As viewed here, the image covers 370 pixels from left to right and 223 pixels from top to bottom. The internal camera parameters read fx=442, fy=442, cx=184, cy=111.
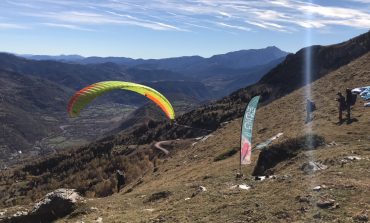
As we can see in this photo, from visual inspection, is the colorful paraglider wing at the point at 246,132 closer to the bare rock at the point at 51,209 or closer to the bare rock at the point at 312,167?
the bare rock at the point at 312,167

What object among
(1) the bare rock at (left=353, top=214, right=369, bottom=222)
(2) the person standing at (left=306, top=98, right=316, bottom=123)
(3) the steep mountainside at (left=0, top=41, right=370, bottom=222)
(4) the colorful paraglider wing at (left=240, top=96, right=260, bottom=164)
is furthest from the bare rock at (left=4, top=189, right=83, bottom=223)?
(2) the person standing at (left=306, top=98, right=316, bottom=123)

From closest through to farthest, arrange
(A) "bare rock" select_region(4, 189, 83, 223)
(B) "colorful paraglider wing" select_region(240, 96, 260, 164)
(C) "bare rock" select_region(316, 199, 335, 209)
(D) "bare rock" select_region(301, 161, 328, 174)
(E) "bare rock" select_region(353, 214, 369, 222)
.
Result: (E) "bare rock" select_region(353, 214, 369, 222), (C) "bare rock" select_region(316, 199, 335, 209), (D) "bare rock" select_region(301, 161, 328, 174), (A) "bare rock" select_region(4, 189, 83, 223), (B) "colorful paraglider wing" select_region(240, 96, 260, 164)

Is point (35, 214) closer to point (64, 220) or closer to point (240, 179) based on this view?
point (64, 220)

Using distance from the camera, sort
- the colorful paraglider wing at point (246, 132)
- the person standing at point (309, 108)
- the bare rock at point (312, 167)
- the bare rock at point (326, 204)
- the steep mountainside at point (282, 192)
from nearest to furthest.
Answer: the bare rock at point (326, 204), the steep mountainside at point (282, 192), the bare rock at point (312, 167), the colorful paraglider wing at point (246, 132), the person standing at point (309, 108)

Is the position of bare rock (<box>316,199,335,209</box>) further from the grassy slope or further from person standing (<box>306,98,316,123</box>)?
person standing (<box>306,98,316,123</box>)

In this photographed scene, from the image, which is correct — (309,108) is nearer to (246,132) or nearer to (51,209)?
(246,132)

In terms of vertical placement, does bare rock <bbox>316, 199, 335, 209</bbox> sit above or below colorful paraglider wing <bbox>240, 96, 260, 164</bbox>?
below

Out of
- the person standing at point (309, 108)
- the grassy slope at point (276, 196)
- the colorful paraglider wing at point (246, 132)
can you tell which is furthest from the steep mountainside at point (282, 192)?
the colorful paraglider wing at point (246, 132)

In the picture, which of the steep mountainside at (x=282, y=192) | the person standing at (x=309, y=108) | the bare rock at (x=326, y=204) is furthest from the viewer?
the person standing at (x=309, y=108)

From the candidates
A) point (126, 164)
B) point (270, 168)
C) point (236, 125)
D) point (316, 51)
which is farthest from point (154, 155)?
point (316, 51)

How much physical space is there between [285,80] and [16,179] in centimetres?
5470

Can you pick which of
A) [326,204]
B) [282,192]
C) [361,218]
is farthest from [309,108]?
[361,218]

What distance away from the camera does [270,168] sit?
2267 cm

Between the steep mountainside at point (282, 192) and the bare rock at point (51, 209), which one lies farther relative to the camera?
the bare rock at point (51, 209)
